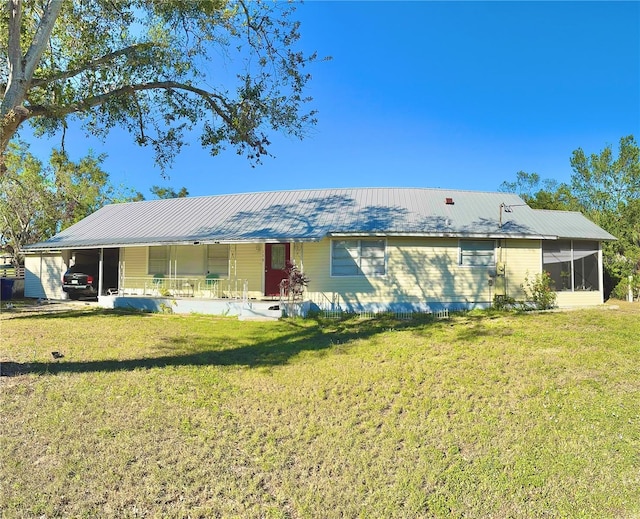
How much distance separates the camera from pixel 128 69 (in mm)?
9219

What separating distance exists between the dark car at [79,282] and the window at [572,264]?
18388mm

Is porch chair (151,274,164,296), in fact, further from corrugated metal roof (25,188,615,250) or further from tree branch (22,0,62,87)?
tree branch (22,0,62,87)

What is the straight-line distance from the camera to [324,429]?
16.4ft

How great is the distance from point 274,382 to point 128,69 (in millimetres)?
7461

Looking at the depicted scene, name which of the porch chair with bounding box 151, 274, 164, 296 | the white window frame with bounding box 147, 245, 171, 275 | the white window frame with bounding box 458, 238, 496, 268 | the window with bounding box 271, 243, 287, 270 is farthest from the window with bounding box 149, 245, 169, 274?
the white window frame with bounding box 458, 238, 496, 268

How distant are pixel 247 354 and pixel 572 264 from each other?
13045 millimetres

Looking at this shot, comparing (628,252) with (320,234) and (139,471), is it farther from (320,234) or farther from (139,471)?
(139,471)

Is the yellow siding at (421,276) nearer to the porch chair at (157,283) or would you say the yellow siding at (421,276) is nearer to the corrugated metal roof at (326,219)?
the corrugated metal roof at (326,219)

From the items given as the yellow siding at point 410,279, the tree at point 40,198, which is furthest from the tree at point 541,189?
the tree at point 40,198

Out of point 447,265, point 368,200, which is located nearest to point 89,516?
point 447,265

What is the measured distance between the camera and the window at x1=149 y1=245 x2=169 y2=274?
1708 cm

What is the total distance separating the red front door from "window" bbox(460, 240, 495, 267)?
249 inches

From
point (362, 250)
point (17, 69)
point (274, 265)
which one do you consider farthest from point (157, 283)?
point (17, 69)

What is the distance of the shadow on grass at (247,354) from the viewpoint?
23.3 feet
